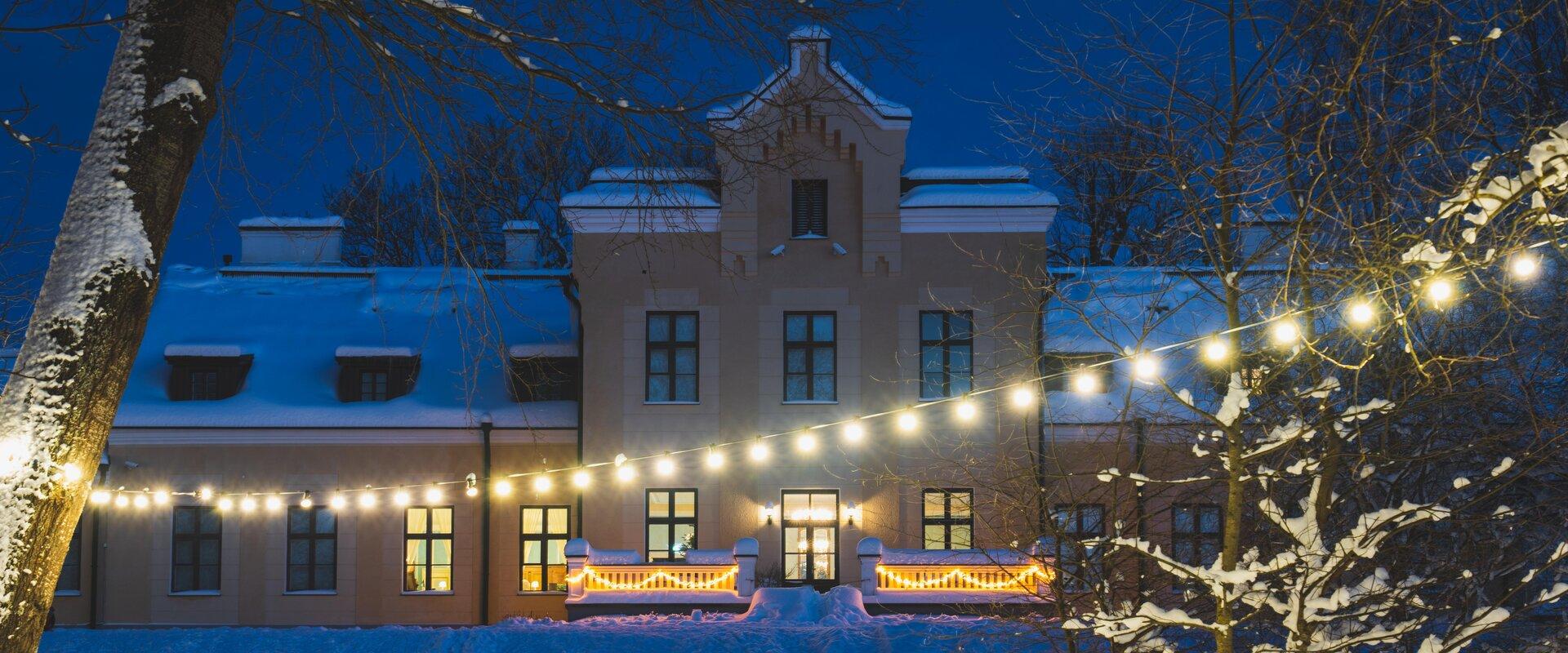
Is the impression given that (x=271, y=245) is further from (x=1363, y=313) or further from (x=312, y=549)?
(x=1363, y=313)

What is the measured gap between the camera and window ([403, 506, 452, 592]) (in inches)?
747

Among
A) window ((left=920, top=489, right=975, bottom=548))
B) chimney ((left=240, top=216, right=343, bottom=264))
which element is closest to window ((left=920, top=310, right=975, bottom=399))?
window ((left=920, top=489, right=975, bottom=548))

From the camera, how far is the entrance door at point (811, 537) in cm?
1775

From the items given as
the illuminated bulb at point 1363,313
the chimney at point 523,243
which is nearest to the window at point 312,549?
the chimney at point 523,243

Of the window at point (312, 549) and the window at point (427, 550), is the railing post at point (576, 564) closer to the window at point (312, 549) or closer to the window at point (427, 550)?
the window at point (427, 550)

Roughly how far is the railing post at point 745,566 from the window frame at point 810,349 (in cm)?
232

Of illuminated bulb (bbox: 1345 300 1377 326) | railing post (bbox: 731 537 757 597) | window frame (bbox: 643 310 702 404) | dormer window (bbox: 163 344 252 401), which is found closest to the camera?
illuminated bulb (bbox: 1345 300 1377 326)

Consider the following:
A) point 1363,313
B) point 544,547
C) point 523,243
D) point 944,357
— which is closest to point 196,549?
point 544,547

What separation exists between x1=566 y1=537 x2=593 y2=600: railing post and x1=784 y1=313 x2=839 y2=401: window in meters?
3.66

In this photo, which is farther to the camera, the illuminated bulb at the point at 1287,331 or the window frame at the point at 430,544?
the window frame at the point at 430,544

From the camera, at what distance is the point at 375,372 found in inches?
773

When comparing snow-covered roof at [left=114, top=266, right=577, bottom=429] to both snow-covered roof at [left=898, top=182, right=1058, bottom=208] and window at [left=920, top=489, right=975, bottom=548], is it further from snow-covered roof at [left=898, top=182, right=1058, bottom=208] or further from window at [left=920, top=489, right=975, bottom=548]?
snow-covered roof at [left=898, top=182, right=1058, bottom=208]

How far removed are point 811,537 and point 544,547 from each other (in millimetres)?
4325

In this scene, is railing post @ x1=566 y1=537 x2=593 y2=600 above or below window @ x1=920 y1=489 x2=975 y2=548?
below
